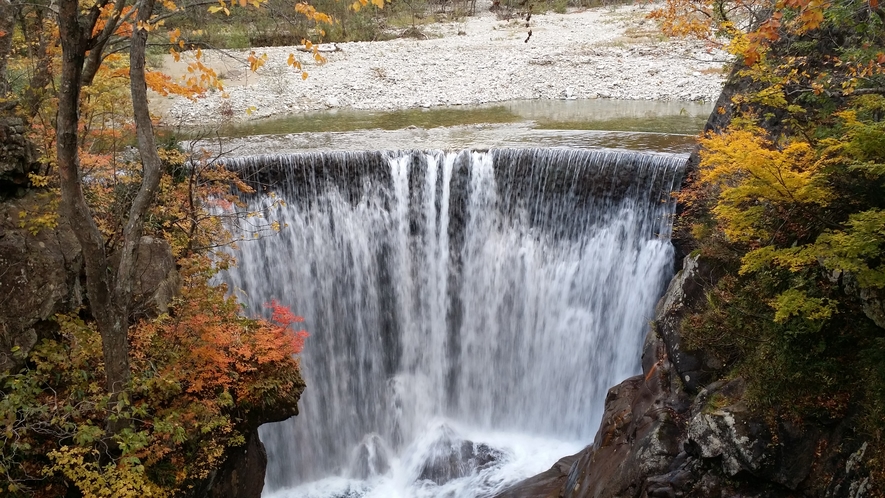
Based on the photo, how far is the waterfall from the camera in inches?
433

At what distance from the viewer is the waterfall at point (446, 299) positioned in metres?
11.0

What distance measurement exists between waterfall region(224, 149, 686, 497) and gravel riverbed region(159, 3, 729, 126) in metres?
9.56

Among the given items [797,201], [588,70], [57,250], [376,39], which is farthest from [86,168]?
[376,39]

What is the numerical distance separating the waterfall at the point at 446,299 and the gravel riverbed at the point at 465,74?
31.4ft

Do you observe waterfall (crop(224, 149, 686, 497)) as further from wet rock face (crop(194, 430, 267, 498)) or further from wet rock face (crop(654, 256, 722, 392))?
wet rock face (crop(194, 430, 267, 498))

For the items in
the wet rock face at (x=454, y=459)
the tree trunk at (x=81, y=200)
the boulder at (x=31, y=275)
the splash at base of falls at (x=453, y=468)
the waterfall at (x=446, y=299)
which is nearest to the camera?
the tree trunk at (x=81, y=200)

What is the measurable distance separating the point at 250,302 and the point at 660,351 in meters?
7.82

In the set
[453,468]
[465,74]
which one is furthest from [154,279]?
[465,74]

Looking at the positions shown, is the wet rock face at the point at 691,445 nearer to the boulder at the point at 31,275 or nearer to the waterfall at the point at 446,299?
the waterfall at the point at 446,299

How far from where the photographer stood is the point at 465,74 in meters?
24.8

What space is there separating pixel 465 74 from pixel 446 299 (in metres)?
15.2

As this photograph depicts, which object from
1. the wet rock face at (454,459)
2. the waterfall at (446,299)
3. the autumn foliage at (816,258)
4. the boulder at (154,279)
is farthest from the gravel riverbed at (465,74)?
the autumn foliage at (816,258)

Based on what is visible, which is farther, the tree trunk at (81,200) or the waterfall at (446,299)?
the waterfall at (446,299)

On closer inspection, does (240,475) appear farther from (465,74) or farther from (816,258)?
(465,74)
